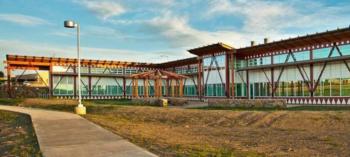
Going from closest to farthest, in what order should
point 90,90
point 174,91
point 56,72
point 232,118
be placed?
1. point 232,118
2. point 56,72
3. point 90,90
4. point 174,91

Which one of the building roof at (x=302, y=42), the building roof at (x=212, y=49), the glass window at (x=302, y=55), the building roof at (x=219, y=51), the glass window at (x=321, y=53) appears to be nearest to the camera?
the building roof at (x=302, y=42)

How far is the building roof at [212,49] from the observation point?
38188 millimetres

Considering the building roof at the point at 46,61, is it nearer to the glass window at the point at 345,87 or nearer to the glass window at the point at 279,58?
the glass window at the point at 279,58

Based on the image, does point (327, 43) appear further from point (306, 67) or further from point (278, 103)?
point (278, 103)

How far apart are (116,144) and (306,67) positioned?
84.4 ft

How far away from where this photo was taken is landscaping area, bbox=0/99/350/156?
30.0 ft

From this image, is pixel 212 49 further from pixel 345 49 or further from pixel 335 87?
pixel 345 49

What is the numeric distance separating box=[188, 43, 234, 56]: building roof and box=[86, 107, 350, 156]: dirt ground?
64.0 ft

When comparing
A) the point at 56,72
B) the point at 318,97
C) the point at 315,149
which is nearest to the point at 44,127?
the point at 315,149

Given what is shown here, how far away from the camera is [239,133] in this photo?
13.0 metres

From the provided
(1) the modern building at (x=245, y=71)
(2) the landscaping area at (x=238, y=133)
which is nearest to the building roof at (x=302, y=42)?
(1) the modern building at (x=245, y=71)

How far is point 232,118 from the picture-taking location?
16.8 meters

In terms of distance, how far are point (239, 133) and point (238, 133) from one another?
0.04m


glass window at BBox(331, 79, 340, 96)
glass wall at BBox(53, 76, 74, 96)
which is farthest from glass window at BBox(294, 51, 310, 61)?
glass wall at BBox(53, 76, 74, 96)
